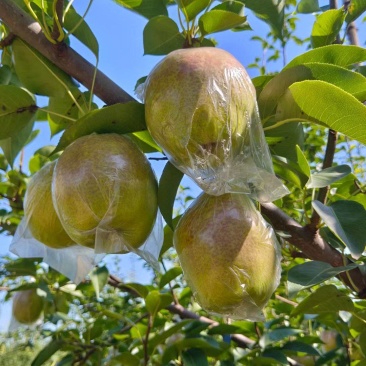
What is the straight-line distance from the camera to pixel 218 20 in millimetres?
936

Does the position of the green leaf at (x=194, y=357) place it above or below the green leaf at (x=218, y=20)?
below

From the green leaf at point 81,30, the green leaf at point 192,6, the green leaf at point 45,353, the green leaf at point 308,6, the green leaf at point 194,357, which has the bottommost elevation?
the green leaf at point 45,353

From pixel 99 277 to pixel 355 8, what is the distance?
3.86ft

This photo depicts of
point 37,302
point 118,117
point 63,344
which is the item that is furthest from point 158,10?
point 37,302

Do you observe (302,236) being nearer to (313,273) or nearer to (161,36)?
(313,273)

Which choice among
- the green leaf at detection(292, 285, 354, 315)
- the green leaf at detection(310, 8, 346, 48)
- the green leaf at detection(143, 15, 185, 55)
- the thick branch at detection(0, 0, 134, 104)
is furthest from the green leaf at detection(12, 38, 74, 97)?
the green leaf at detection(292, 285, 354, 315)

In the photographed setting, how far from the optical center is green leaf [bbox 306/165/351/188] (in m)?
0.91

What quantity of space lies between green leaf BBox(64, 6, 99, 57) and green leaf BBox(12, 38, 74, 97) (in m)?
0.09

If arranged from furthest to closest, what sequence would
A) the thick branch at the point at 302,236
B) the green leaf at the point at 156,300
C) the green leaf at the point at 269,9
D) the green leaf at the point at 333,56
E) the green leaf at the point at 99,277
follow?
the green leaf at the point at 99,277 → the green leaf at the point at 156,300 → the green leaf at the point at 269,9 → the thick branch at the point at 302,236 → the green leaf at the point at 333,56

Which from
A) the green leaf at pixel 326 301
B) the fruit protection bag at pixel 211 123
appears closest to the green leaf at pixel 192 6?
the fruit protection bag at pixel 211 123

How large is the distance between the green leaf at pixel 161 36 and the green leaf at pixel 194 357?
2.91ft

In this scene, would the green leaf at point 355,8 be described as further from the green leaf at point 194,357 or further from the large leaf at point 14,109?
the green leaf at point 194,357

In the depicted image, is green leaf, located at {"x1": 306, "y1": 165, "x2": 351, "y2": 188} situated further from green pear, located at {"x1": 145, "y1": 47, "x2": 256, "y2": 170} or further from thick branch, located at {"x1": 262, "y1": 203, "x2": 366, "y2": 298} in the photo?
green pear, located at {"x1": 145, "y1": 47, "x2": 256, "y2": 170}

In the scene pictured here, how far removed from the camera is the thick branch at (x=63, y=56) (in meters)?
0.93
